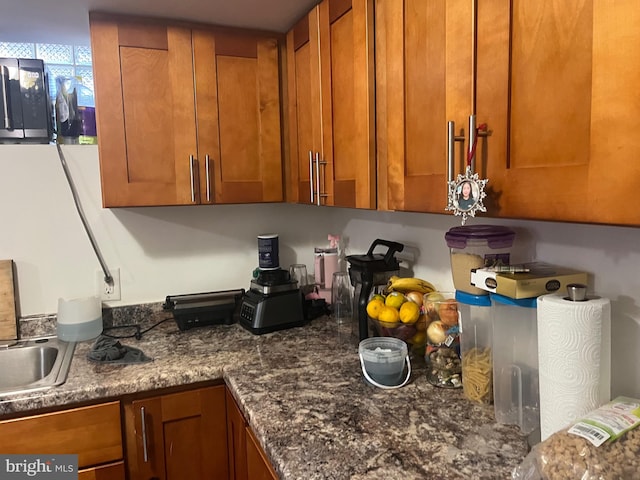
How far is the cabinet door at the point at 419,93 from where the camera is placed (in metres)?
0.98

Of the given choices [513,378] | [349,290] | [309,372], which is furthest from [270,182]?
[513,378]

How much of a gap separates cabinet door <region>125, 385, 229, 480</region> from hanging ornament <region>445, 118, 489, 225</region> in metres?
1.03

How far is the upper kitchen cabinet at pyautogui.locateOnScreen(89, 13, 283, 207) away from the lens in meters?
1.72

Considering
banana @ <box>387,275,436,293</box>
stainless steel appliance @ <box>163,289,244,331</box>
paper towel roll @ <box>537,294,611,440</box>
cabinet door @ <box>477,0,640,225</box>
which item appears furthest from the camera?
stainless steel appliance @ <box>163,289,244,331</box>

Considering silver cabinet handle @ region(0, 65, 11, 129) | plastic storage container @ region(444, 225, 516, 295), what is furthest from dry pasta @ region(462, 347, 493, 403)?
silver cabinet handle @ region(0, 65, 11, 129)

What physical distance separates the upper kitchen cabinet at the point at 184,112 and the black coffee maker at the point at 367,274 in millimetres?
517

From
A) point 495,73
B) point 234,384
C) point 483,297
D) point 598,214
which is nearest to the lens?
point 598,214

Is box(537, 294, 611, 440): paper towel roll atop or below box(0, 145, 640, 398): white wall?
below

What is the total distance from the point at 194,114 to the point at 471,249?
1137 millimetres

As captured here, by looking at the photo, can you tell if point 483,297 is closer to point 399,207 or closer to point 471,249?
point 471,249

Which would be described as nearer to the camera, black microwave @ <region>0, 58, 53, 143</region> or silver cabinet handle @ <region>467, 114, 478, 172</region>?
silver cabinet handle @ <region>467, 114, 478, 172</region>

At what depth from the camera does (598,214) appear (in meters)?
0.71

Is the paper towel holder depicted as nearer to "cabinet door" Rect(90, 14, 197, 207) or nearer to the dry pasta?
the dry pasta

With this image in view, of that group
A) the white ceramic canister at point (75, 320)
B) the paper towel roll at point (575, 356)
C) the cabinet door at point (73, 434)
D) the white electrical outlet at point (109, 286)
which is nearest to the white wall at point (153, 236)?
the white electrical outlet at point (109, 286)
